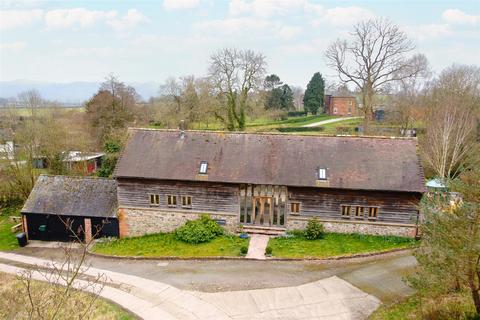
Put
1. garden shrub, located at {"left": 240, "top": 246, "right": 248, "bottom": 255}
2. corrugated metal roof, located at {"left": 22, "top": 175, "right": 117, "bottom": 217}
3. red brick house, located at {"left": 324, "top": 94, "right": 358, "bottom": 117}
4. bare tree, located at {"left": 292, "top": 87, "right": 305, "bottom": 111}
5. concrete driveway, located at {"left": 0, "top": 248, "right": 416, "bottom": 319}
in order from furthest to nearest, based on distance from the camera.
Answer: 1. bare tree, located at {"left": 292, "top": 87, "right": 305, "bottom": 111}
2. red brick house, located at {"left": 324, "top": 94, "right": 358, "bottom": 117}
3. corrugated metal roof, located at {"left": 22, "top": 175, "right": 117, "bottom": 217}
4. garden shrub, located at {"left": 240, "top": 246, "right": 248, "bottom": 255}
5. concrete driveway, located at {"left": 0, "top": 248, "right": 416, "bottom": 319}

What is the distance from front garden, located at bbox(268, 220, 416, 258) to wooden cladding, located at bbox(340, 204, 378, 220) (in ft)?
3.73

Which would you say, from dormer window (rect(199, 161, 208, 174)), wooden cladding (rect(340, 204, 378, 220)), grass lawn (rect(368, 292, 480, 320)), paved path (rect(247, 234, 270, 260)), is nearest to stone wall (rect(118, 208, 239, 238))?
dormer window (rect(199, 161, 208, 174))

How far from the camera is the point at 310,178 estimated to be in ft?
74.3

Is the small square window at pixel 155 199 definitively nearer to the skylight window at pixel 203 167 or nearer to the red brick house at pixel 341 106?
the skylight window at pixel 203 167

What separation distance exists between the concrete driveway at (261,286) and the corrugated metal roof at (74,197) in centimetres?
386

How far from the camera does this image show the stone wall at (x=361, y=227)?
22422mm

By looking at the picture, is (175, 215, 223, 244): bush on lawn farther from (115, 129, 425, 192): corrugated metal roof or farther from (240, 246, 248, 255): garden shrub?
(115, 129, 425, 192): corrugated metal roof

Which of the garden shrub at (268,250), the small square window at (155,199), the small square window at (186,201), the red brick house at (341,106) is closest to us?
the garden shrub at (268,250)

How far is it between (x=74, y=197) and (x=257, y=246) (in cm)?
1258

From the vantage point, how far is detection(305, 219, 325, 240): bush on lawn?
73.0 ft

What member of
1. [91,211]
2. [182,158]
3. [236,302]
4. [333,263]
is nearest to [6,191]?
[91,211]

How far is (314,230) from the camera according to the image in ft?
73.0

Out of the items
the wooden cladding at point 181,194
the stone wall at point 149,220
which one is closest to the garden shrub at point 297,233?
the wooden cladding at point 181,194

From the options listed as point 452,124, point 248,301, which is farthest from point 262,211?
point 452,124
